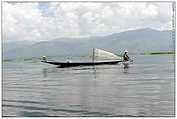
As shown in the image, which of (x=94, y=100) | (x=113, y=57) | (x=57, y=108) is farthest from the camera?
(x=113, y=57)

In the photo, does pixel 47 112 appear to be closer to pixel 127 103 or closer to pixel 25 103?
pixel 25 103

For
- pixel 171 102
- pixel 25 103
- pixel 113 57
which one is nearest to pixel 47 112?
pixel 25 103

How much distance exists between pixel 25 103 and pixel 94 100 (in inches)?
127

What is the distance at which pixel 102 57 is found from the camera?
55.3 metres

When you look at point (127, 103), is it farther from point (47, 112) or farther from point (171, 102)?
point (47, 112)

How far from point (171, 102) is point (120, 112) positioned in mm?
3125

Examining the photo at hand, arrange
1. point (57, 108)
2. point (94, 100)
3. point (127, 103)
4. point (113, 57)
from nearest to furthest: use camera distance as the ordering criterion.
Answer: point (57, 108) < point (127, 103) < point (94, 100) < point (113, 57)

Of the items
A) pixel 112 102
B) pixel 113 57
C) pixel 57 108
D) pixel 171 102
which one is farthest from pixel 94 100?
pixel 113 57

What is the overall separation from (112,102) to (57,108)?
104 inches

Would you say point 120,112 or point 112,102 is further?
point 112,102

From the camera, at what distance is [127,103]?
13516 millimetres

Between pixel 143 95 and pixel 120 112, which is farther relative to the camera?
pixel 143 95

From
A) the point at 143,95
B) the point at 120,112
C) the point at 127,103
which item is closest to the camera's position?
the point at 120,112

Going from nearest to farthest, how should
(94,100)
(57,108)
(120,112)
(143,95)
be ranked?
(120,112), (57,108), (94,100), (143,95)
